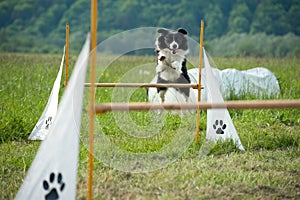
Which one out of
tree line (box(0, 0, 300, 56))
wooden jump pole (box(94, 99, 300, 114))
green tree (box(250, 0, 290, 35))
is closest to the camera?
wooden jump pole (box(94, 99, 300, 114))

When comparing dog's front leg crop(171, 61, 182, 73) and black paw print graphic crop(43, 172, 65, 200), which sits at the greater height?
dog's front leg crop(171, 61, 182, 73)

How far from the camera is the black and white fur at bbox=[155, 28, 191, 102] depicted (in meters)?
4.27

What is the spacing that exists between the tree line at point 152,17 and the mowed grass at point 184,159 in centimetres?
1792

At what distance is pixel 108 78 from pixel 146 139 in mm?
3289

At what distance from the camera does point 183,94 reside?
4867 mm

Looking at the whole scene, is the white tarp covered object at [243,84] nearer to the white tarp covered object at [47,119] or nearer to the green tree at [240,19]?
the white tarp covered object at [47,119]

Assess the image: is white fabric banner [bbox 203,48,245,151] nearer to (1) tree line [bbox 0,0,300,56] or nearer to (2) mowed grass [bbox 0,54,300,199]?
(2) mowed grass [bbox 0,54,300,199]

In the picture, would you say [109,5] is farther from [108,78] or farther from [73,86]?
[73,86]

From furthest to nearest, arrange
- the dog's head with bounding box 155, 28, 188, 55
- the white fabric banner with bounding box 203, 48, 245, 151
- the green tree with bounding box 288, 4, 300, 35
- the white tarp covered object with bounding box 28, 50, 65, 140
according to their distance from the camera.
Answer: the green tree with bounding box 288, 4, 300, 35, the dog's head with bounding box 155, 28, 188, 55, the white tarp covered object with bounding box 28, 50, 65, 140, the white fabric banner with bounding box 203, 48, 245, 151

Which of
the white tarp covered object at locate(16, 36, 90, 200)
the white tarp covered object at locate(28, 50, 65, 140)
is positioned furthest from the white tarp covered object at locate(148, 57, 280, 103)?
the white tarp covered object at locate(16, 36, 90, 200)

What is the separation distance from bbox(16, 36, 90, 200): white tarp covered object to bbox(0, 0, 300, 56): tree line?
796 inches

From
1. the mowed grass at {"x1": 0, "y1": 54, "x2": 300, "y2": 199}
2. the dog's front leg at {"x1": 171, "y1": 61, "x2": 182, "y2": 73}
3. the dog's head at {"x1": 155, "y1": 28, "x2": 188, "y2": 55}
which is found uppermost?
the dog's head at {"x1": 155, "y1": 28, "x2": 188, "y2": 55}

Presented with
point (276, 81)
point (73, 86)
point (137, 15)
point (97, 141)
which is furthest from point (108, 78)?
point (137, 15)

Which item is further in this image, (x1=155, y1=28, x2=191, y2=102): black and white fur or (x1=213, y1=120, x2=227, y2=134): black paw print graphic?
(x1=155, y1=28, x2=191, y2=102): black and white fur
